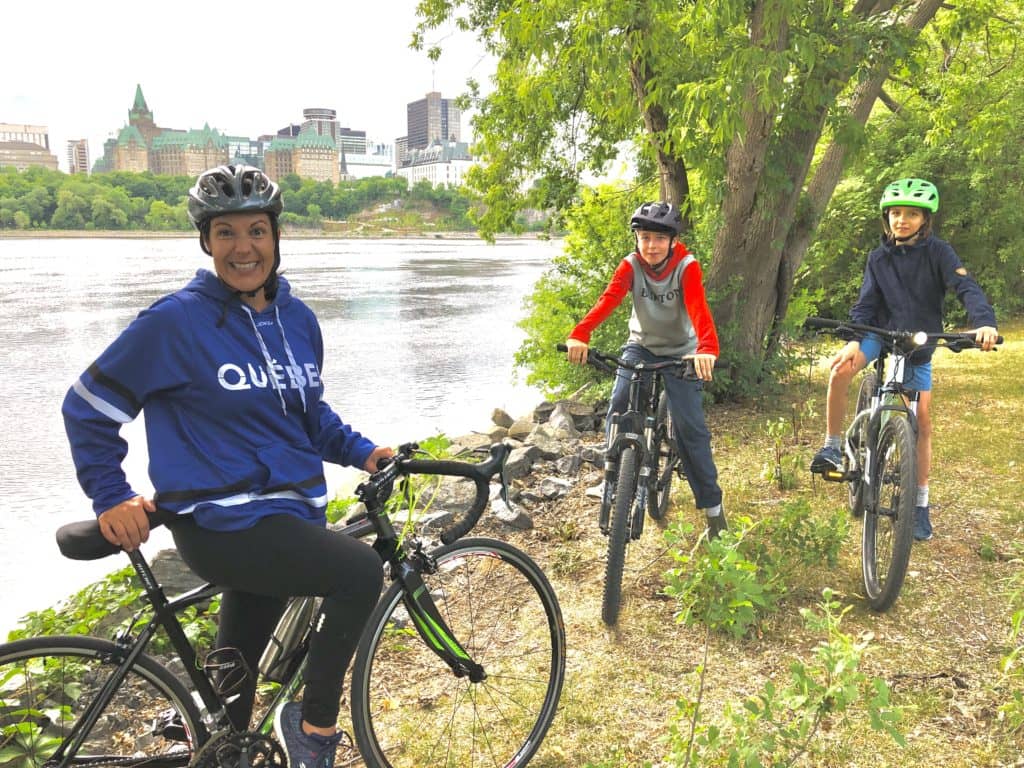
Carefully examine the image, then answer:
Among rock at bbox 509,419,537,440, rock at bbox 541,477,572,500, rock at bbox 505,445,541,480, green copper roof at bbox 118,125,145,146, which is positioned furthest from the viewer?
green copper roof at bbox 118,125,145,146

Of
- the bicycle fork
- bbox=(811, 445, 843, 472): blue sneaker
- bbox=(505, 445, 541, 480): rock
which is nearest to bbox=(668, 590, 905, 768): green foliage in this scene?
the bicycle fork

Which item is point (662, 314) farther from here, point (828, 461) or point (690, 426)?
point (828, 461)

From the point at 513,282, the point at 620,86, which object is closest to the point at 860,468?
the point at 620,86

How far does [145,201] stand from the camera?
84250 mm

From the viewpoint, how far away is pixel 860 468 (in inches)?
194

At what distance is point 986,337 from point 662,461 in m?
2.25

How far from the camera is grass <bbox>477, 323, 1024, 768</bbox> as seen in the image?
130 inches

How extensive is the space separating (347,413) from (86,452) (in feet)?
33.7

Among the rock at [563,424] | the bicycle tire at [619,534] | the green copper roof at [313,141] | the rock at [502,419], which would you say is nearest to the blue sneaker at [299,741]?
the bicycle tire at [619,534]

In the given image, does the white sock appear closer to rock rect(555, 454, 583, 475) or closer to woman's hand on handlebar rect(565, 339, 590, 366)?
woman's hand on handlebar rect(565, 339, 590, 366)

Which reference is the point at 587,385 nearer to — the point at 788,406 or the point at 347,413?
the point at 788,406

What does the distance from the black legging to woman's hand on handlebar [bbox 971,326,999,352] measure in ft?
10.9

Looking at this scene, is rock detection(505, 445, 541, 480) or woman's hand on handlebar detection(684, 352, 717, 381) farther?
rock detection(505, 445, 541, 480)

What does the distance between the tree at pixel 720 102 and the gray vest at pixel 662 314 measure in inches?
74.3
